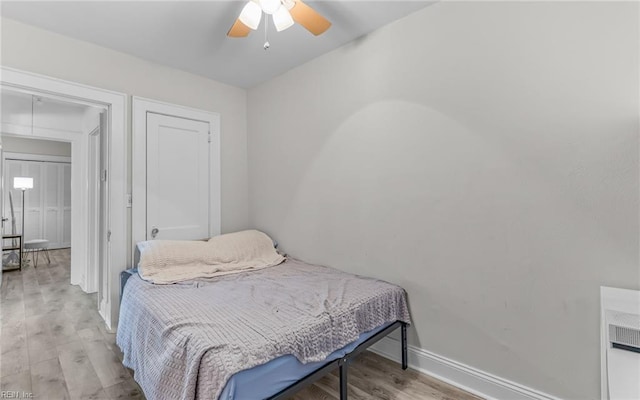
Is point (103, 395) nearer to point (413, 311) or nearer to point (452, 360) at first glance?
point (413, 311)

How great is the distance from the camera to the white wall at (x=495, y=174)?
1.47 meters

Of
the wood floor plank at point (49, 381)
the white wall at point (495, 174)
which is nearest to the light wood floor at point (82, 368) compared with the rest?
the wood floor plank at point (49, 381)

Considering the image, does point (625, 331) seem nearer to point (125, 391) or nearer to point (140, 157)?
point (125, 391)

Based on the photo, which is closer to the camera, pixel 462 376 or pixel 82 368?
pixel 462 376

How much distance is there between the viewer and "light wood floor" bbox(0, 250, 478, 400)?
1865 millimetres

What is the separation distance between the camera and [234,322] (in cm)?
154

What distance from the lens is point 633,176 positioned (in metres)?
1.39

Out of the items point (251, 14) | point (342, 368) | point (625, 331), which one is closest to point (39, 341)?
point (342, 368)

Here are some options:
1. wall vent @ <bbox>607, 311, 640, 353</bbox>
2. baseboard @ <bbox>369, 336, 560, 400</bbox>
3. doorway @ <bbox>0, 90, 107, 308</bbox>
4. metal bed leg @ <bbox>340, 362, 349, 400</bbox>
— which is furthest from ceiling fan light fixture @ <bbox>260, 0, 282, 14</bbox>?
baseboard @ <bbox>369, 336, 560, 400</bbox>

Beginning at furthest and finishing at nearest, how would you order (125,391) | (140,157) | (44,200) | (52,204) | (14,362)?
1. (52,204)
2. (44,200)
3. (140,157)
4. (14,362)
5. (125,391)

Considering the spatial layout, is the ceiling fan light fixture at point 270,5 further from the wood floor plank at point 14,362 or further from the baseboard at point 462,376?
the wood floor plank at point 14,362

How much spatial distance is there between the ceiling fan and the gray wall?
288 inches

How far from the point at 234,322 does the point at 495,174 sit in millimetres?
1726

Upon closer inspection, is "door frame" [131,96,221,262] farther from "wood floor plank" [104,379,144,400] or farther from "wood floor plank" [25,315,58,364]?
"wood floor plank" [104,379,144,400]
